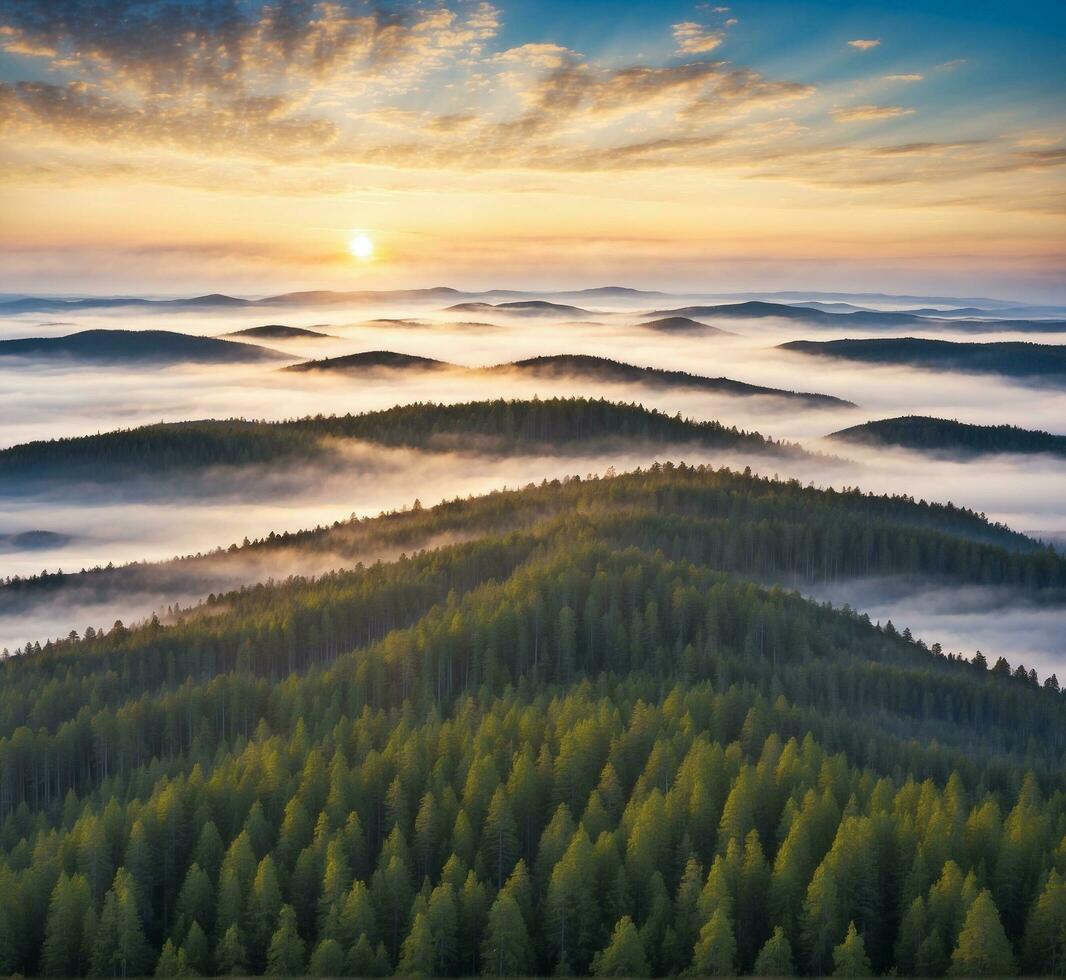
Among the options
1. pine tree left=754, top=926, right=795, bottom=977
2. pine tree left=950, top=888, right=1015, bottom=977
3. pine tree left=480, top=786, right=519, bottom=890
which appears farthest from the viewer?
pine tree left=480, top=786, right=519, bottom=890

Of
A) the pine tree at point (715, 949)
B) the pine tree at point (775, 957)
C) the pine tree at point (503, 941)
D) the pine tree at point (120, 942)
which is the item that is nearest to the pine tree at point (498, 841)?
the pine tree at point (503, 941)

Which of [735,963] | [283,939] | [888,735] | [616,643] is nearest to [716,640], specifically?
[616,643]

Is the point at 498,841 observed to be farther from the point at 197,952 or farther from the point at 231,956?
the point at 197,952

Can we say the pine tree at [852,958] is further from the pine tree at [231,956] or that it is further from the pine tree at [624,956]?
the pine tree at [231,956]

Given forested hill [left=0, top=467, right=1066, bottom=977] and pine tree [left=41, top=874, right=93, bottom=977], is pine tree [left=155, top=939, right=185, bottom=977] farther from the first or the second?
pine tree [left=41, top=874, right=93, bottom=977]

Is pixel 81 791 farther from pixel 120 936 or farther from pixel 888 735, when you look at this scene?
pixel 888 735

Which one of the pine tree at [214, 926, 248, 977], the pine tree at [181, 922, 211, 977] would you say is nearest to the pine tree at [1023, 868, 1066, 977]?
the pine tree at [214, 926, 248, 977]
